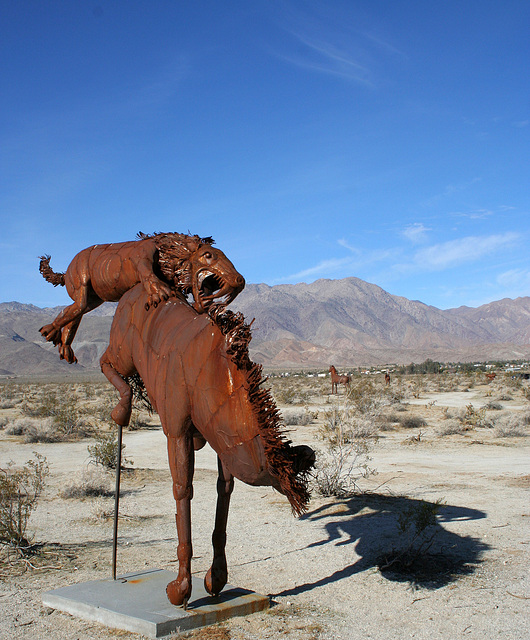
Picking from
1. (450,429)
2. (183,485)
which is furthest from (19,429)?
(183,485)

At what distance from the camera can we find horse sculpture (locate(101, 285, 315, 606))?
4.07m

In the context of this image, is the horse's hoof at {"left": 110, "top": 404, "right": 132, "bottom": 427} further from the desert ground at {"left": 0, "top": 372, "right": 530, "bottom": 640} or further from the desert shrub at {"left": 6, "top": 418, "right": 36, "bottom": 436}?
the desert shrub at {"left": 6, "top": 418, "right": 36, "bottom": 436}

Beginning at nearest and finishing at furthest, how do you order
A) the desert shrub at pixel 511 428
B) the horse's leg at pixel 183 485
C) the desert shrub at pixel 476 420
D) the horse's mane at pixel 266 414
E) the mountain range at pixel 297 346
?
the horse's mane at pixel 266 414 → the horse's leg at pixel 183 485 → the desert shrub at pixel 511 428 → the desert shrub at pixel 476 420 → the mountain range at pixel 297 346

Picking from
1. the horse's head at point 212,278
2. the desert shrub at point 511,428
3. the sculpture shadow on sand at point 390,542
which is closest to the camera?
the horse's head at point 212,278

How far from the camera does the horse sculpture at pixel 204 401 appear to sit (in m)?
4.07

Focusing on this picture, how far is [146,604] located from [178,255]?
3.00 m

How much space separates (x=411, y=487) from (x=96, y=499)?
5732mm

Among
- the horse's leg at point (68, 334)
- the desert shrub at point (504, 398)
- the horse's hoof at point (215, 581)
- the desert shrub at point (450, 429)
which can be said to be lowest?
the desert shrub at point (450, 429)

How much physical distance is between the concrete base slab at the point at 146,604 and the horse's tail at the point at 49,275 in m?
2.96

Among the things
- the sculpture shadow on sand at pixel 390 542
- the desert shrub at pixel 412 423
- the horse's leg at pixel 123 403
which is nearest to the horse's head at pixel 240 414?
the horse's leg at pixel 123 403

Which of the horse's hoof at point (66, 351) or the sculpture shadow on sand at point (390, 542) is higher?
the horse's hoof at point (66, 351)

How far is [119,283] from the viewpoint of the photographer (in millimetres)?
5293

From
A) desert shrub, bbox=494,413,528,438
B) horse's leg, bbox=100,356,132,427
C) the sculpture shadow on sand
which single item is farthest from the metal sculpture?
desert shrub, bbox=494,413,528,438

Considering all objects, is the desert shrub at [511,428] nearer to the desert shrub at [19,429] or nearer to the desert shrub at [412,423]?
the desert shrub at [412,423]
